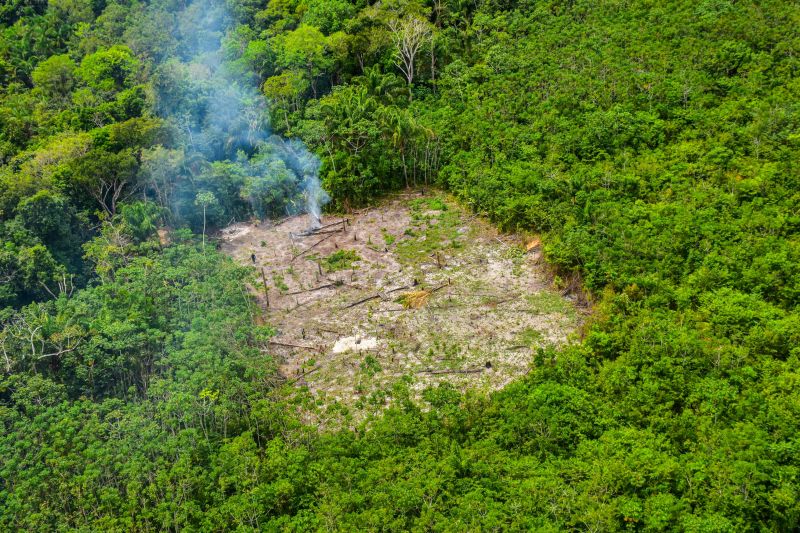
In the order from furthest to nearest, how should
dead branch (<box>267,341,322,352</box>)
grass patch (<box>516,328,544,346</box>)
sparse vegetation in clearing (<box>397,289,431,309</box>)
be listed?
sparse vegetation in clearing (<box>397,289,431,309</box>) → dead branch (<box>267,341,322,352</box>) → grass patch (<box>516,328,544,346</box>)

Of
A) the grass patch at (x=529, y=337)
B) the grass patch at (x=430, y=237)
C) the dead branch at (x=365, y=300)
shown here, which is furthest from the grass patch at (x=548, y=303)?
the dead branch at (x=365, y=300)

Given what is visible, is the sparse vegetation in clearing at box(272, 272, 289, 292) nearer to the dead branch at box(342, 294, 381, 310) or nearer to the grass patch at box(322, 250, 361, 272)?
the grass patch at box(322, 250, 361, 272)

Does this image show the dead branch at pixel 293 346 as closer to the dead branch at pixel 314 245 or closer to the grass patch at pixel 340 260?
the grass patch at pixel 340 260

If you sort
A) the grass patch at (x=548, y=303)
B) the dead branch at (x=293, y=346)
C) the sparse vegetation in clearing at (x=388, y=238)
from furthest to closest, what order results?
the sparse vegetation in clearing at (x=388, y=238) → the grass patch at (x=548, y=303) → the dead branch at (x=293, y=346)

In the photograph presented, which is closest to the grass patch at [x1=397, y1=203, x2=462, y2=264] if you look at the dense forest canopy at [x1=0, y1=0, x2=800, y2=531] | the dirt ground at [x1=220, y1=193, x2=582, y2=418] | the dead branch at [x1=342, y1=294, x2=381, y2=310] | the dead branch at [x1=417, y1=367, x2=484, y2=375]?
the dirt ground at [x1=220, y1=193, x2=582, y2=418]

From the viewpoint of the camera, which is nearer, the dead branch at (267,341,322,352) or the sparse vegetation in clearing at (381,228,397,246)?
the dead branch at (267,341,322,352)

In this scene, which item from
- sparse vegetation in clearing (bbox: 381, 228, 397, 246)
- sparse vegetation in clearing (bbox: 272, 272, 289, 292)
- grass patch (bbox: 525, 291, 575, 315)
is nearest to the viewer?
grass patch (bbox: 525, 291, 575, 315)
